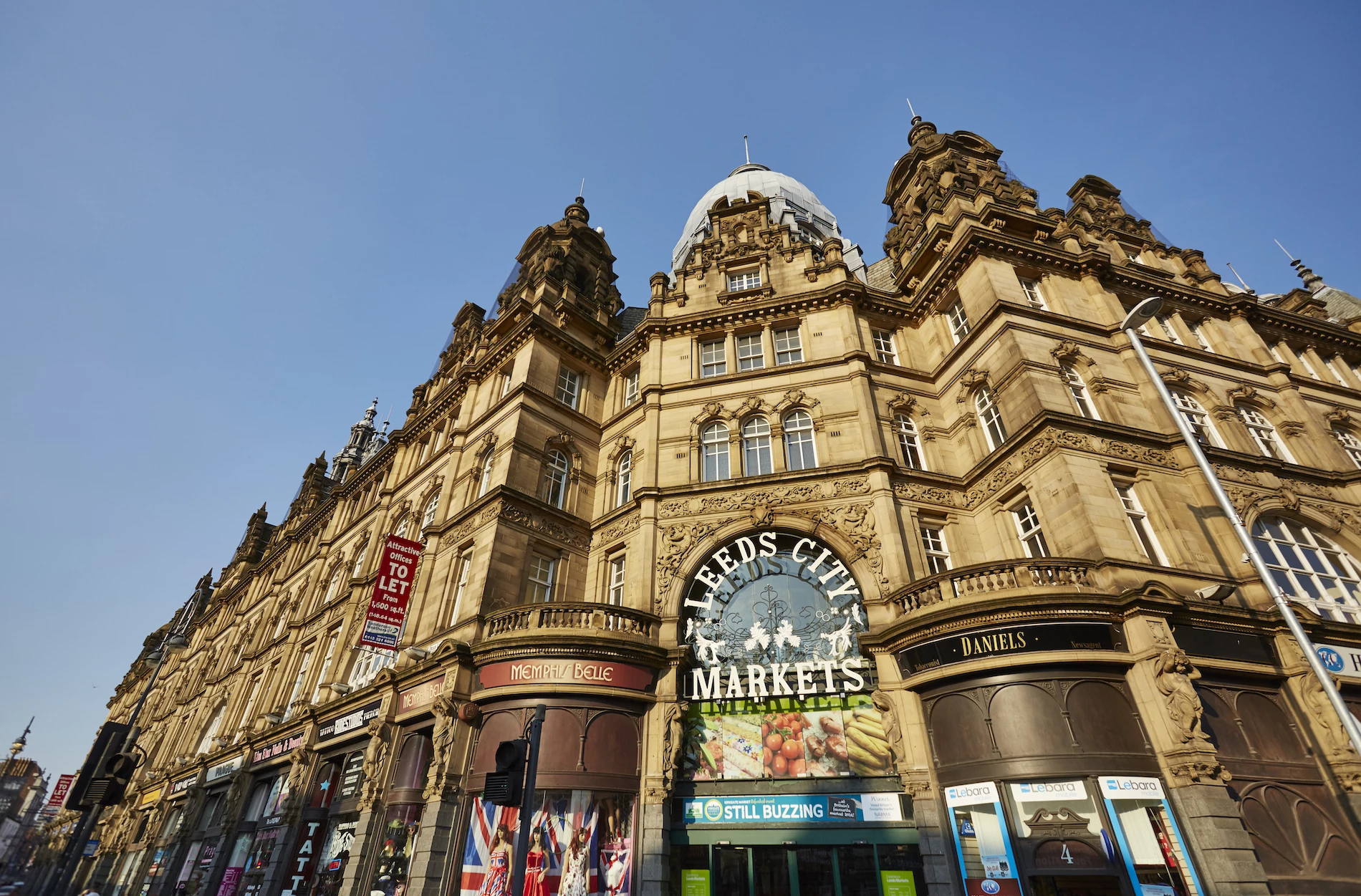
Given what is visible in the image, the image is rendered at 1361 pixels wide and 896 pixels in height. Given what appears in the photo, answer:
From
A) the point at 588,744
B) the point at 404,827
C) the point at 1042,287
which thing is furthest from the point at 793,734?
the point at 1042,287

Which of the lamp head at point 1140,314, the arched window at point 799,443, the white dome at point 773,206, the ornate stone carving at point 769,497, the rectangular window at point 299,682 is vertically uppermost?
the white dome at point 773,206

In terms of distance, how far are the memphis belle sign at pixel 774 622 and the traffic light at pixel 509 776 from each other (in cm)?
1082

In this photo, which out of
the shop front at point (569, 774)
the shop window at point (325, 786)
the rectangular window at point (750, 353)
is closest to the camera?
the shop front at point (569, 774)

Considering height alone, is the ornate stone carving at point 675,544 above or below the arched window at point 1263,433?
below

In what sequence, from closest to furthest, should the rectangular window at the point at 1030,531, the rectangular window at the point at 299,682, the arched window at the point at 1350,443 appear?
the rectangular window at the point at 1030,531 < the arched window at the point at 1350,443 < the rectangular window at the point at 299,682

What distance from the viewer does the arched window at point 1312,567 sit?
57.0ft

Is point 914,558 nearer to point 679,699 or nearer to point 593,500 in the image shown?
point 679,699

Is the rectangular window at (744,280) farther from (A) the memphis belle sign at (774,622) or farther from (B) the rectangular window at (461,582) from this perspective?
(B) the rectangular window at (461,582)

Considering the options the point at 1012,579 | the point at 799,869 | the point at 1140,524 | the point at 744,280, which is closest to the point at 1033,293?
the point at 1140,524

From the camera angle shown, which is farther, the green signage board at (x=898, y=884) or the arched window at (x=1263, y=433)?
the arched window at (x=1263, y=433)

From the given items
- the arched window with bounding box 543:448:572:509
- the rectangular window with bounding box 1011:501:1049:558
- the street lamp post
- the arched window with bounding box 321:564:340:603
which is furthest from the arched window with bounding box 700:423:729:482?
the arched window with bounding box 321:564:340:603

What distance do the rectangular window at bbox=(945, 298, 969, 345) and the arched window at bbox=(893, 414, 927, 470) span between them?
3725 millimetres

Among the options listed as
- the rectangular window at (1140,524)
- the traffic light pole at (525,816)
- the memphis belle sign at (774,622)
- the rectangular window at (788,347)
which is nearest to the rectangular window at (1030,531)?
the rectangular window at (1140,524)

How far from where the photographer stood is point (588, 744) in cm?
1612
